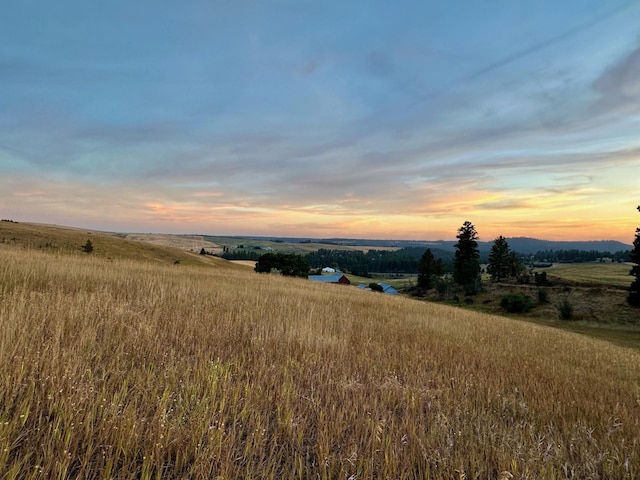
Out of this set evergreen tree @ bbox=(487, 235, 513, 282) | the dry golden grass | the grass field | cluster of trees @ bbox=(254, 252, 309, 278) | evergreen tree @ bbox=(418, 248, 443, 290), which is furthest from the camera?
evergreen tree @ bbox=(418, 248, 443, 290)

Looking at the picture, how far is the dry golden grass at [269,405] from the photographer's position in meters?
2.53

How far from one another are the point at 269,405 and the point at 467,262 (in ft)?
280

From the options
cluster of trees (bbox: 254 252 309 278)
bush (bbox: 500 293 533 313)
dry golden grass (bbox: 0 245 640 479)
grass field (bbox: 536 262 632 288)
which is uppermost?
dry golden grass (bbox: 0 245 640 479)

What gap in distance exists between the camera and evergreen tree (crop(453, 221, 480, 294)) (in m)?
79.5

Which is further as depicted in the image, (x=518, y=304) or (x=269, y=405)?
(x=518, y=304)

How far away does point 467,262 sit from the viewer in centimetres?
8062

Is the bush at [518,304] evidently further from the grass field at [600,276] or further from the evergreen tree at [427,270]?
the evergreen tree at [427,270]

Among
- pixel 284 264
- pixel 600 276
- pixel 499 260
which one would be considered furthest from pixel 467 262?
pixel 600 276

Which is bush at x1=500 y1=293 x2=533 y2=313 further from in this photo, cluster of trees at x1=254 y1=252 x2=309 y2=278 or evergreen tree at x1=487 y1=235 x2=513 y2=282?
cluster of trees at x1=254 y1=252 x2=309 y2=278

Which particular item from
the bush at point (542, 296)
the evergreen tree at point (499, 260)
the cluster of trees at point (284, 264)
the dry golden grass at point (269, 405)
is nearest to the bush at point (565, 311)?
the bush at point (542, 296)

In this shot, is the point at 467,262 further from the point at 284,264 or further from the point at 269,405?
the point at 269,405

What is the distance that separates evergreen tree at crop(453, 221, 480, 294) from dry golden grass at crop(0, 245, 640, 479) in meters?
79.2

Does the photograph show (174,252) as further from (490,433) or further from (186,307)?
(490,433)

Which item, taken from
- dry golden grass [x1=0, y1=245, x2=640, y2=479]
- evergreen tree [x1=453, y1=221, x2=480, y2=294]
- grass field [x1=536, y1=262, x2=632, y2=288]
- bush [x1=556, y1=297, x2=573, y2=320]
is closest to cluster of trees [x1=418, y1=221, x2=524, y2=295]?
evergreen tree [x1=453, y1=221, x2=480, y2=294]
